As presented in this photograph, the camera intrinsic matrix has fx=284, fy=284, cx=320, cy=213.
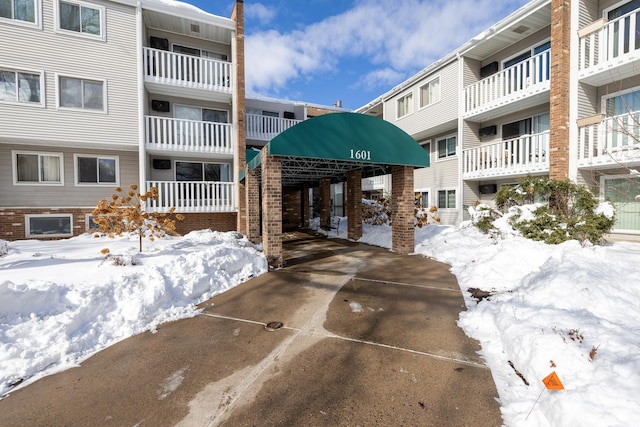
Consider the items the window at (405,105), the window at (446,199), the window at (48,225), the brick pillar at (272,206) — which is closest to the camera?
the brick pillar at (272,206)

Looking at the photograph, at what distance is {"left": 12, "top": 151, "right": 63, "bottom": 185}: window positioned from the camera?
11203 mm

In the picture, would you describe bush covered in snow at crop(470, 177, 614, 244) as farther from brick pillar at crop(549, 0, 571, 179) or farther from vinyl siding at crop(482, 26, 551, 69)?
vinyl siding at crop(482, 26, 551, 69)

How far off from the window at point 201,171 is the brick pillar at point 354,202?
20.3 ft

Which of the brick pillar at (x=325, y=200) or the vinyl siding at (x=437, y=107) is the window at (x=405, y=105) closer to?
the vinyl siding at (x=437, y=107)

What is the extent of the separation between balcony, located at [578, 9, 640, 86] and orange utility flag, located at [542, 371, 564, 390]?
10311mm

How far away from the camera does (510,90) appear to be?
1205cm

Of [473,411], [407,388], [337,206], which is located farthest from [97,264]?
[337,206]

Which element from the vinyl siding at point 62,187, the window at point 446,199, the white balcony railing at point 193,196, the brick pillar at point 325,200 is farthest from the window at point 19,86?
the window at point 446,199

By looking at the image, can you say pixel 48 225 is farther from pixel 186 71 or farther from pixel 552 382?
pixel 552 382

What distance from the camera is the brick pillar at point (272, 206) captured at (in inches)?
277

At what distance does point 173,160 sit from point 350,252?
928 cm

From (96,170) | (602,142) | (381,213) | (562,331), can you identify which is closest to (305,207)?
(381,213)

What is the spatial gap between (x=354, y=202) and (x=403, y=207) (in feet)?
9.94

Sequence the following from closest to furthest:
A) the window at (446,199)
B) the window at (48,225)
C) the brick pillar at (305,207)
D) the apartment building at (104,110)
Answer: the apartment building at (104,110)
the window at (48,225)
the window at (446,199)
the brick pillar at (305,207)
